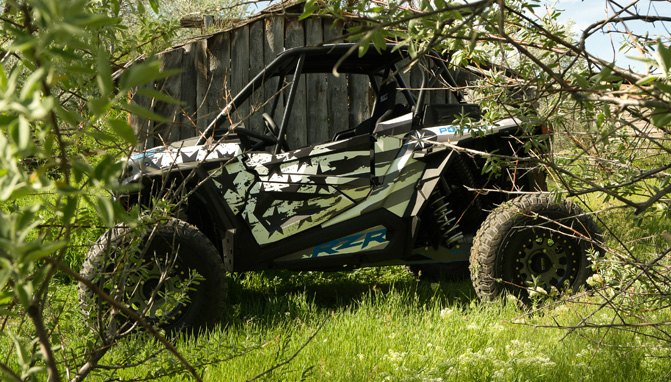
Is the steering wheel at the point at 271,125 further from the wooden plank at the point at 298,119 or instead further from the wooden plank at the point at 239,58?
the wooden plank at the point at 239,58

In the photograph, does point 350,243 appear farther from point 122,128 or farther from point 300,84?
point 122,128

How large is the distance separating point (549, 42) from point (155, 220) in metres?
1.42

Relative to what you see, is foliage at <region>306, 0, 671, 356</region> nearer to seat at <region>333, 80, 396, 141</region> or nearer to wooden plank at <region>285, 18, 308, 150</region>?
seat at <region>333, 80, 396, 141</region>

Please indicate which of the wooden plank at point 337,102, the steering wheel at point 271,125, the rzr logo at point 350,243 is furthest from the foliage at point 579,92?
the wooden plank at point 337,102

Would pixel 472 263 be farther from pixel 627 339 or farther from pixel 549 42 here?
pixel 549 42

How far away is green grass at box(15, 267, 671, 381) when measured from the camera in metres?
3.56

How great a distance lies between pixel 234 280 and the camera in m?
6.45

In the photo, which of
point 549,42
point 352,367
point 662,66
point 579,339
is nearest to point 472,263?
point 579,339

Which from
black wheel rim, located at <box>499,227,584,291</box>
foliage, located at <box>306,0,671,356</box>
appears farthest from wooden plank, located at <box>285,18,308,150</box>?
foliage, located at <box>306,0,671,356</box>

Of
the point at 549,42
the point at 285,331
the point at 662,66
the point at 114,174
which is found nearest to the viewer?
the point at 114,174

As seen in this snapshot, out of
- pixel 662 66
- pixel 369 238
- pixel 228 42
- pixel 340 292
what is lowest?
pixel 340 292

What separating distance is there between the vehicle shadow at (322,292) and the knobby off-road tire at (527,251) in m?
0.33

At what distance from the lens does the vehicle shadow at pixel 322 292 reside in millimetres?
5586

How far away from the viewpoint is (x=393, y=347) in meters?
4.32
